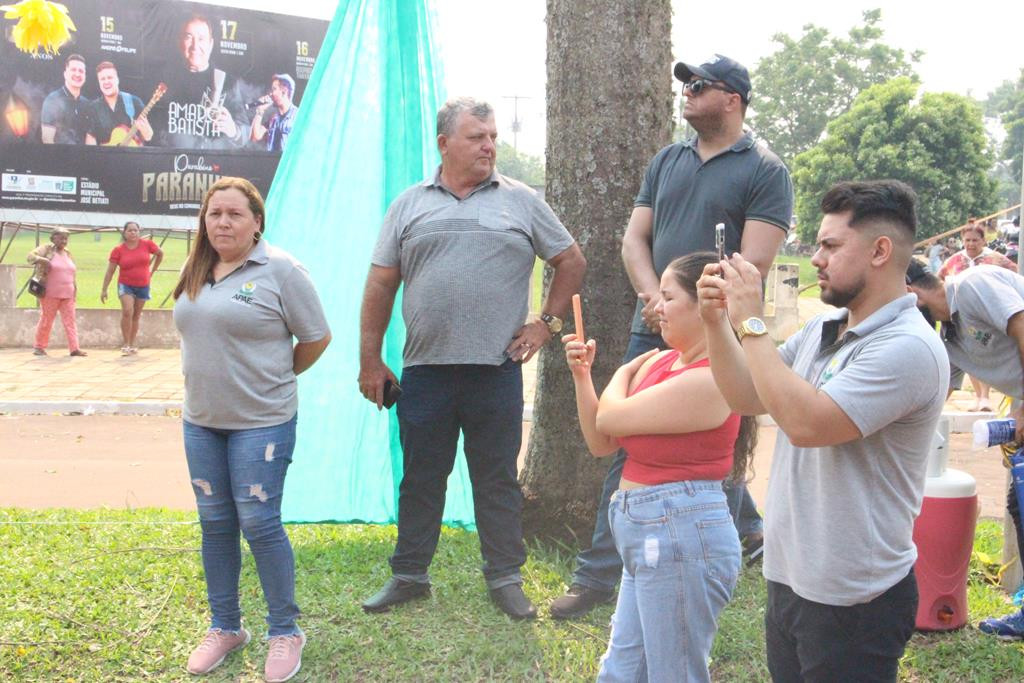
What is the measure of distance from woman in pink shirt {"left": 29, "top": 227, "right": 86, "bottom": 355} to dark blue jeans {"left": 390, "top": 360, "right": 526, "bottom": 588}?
10318mm

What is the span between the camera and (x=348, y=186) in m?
5.17

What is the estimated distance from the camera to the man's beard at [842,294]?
2291 mm

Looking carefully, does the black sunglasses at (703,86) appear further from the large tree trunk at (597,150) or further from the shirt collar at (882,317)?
the shirt collar at (882,317)

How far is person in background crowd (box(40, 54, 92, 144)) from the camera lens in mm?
19078

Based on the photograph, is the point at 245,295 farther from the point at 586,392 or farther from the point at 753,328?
the point at 753,328

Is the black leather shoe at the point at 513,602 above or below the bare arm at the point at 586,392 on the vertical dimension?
below

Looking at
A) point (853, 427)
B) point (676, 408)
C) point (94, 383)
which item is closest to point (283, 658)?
point (676, 408)

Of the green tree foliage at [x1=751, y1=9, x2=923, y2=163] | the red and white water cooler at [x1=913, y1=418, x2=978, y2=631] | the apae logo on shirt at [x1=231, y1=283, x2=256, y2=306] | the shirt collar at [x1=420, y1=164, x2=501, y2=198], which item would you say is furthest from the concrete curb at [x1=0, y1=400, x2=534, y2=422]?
the green tree foliage at [x1=751, y1=9, x2=923, y2=163]

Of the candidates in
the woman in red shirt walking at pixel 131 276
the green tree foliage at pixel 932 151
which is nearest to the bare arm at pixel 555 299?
the woman in red shirt walking at pixel 131 276

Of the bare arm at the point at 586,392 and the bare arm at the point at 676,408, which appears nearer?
the bare arm at the point at 676,408

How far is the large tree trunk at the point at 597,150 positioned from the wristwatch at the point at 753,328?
103 inches

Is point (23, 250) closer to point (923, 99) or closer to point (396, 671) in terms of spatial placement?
point (923, 99)

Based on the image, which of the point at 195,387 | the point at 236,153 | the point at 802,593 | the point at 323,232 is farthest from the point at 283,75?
the point at 802,593

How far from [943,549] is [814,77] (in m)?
55.5
